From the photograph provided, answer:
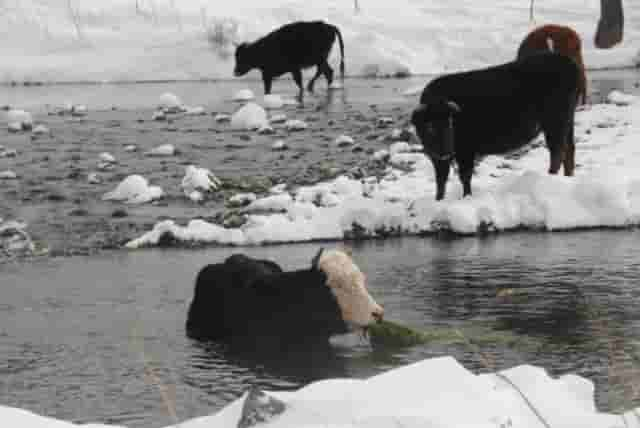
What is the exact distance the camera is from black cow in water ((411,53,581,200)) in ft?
29.9

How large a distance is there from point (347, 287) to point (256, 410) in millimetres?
1867

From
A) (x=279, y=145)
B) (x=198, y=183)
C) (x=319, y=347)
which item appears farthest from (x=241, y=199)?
(x=319, y=347)

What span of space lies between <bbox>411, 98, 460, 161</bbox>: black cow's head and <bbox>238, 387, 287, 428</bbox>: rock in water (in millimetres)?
5606

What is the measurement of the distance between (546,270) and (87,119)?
10.9 meters

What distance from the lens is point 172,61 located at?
84.9 ft

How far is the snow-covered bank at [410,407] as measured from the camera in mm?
3322

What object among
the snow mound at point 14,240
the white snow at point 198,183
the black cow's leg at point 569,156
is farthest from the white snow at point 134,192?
the black cow's leg at point 569,156

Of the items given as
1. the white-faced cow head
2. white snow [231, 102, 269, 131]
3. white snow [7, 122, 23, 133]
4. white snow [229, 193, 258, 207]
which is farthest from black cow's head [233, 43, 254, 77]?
the white-faced cow head

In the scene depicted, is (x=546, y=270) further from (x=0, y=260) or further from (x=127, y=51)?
(x=127, y=51)

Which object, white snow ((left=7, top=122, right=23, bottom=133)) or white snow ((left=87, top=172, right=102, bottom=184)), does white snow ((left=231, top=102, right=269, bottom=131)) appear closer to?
white snow ((left=7, top=122, right=23, bottom=133))

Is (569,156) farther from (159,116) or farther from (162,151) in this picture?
(159,116)

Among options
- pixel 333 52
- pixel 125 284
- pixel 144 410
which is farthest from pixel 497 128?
pixel 333 52

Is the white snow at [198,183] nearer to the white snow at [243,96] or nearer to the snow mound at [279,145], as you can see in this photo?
the snow mound at [279,145]

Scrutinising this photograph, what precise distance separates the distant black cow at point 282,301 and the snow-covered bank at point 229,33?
1907 centimetres
